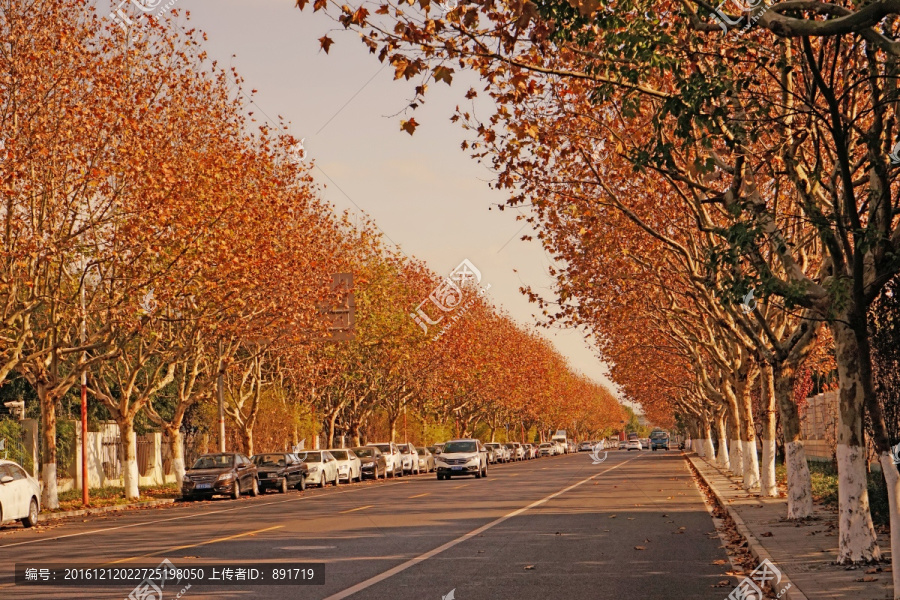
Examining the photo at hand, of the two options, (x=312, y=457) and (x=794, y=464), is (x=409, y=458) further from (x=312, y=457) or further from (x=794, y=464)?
(x=794, y=464)

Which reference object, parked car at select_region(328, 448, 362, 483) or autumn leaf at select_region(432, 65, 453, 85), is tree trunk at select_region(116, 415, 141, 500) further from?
autumn leaf at select_region(432, 65, 453, 85)

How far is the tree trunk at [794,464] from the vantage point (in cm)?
1941

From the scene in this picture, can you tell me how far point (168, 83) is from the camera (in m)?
28.6

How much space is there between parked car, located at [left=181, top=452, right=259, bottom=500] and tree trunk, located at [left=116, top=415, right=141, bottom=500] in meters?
1.51

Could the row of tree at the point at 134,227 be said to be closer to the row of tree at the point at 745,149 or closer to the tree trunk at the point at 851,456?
the row of tree at the point at 745,149

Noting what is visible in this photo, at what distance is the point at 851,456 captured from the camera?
44.0 feet

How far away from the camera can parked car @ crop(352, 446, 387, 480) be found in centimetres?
5202

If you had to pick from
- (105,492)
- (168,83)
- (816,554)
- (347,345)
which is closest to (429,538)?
(816,554)

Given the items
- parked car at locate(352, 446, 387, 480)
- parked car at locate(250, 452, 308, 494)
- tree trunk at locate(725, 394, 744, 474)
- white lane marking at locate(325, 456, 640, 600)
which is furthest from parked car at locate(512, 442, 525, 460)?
white lane marking at locate(325, 456, 640, 600)

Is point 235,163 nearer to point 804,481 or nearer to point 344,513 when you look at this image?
point 344,513

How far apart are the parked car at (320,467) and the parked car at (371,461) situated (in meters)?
4.14

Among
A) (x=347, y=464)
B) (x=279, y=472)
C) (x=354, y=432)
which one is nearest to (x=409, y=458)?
(x=354, y=432)

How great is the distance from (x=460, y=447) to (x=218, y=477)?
1522 centimetres

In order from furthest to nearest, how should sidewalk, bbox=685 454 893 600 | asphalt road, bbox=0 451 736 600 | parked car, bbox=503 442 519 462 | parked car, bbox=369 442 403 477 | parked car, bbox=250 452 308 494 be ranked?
parked car, bbox=503 442 519 462 < parked car, bbox=369 442 403 477 < parked car, bbox=250 452 308 494 < asphalt road, bbox=0 451 736 600 < sidewalk, bbox=685 454 893 600
